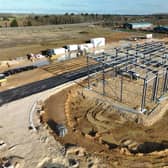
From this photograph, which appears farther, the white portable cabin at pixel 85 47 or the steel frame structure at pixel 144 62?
the white portable cabin at pixel 85 47

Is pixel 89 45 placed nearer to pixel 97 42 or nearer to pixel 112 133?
pixel 97 42

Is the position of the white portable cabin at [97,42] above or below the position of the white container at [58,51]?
above

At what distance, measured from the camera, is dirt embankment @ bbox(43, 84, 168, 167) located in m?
14.1

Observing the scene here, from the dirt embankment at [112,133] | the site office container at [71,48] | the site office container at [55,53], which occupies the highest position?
the site office container at [71,48]

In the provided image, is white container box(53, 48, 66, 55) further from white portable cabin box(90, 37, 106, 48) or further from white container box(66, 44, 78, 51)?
white portable cabin box(90, 37, 106, 48)

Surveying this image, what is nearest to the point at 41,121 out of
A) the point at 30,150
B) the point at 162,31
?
the point at 30,150

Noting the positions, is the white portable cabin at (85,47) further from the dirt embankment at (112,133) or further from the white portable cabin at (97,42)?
the dirt embankment at (112,133)

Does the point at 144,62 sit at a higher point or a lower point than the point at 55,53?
higher

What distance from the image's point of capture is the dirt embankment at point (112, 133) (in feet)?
46.4

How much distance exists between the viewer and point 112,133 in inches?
689

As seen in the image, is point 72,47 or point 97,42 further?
point 97,42

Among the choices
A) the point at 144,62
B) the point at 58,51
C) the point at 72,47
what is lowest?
the point at 58,51

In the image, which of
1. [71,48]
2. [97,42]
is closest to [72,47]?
[71,48]

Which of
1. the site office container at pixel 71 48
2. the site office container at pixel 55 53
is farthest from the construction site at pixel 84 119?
the site office container at pixel 71 48
